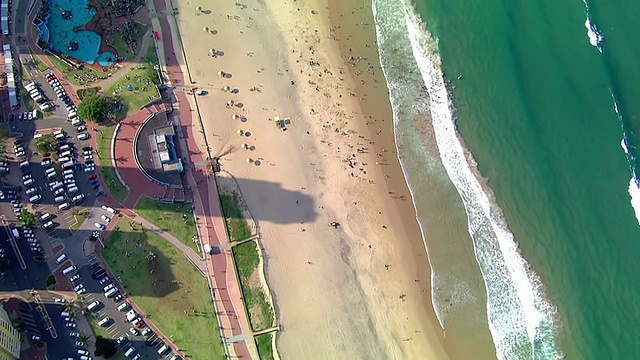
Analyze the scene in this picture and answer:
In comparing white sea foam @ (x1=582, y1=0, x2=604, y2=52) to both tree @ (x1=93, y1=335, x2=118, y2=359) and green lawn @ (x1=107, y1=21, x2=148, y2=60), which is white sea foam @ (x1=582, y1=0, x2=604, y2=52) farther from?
tree @ (x1=93, y1=335, x2=118, y2=359)

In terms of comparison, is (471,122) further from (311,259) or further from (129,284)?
(129,284)

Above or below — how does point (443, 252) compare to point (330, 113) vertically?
below

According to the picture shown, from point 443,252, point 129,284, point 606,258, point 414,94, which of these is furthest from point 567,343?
point 129,284

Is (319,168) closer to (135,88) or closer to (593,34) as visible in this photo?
(135,88)

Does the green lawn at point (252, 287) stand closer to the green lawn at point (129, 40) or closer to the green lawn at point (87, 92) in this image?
the green lawn at point (87, 92)

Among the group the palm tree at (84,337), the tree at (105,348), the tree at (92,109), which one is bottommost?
the tree at (105,348)

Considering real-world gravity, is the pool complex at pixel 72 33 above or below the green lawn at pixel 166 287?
above

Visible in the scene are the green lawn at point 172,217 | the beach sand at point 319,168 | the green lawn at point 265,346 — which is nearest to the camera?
the green lawn at point 265,346

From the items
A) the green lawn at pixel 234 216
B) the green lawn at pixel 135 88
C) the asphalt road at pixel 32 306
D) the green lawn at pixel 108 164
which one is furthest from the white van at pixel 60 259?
the green lawn at pixel 234 216
